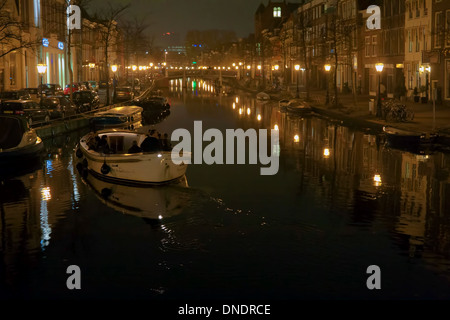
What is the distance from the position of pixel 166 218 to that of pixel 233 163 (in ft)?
35.5

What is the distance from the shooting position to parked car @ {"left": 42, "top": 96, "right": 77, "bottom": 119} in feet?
154

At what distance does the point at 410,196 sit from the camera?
20.8 metres

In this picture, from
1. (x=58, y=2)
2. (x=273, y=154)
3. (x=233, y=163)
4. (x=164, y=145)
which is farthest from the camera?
(x=58, y=2)

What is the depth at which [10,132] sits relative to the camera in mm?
28109

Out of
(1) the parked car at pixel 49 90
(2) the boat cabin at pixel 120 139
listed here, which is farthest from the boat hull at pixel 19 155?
(1) the parked car at pixel 49 90

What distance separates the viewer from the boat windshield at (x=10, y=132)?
2769 centimetres

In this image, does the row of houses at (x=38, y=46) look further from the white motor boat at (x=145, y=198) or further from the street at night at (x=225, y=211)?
the white motor boat at (x=145, y=198)

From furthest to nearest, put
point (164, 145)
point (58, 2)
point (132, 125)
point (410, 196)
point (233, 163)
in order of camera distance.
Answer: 1. point (58, 2)
2. point (132, 125)
3. point (233, 163)
4. point (164, 145)
5. point (410, 196)

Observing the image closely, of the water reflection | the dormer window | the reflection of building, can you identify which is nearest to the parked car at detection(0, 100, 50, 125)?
the water reflection

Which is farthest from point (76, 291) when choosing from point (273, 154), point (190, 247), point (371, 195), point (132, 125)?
point (132, 125)

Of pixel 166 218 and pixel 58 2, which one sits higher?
pixel 58 2

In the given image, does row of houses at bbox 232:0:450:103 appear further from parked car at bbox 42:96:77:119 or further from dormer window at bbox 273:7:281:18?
dormer window at bbox 273:7:281:18
